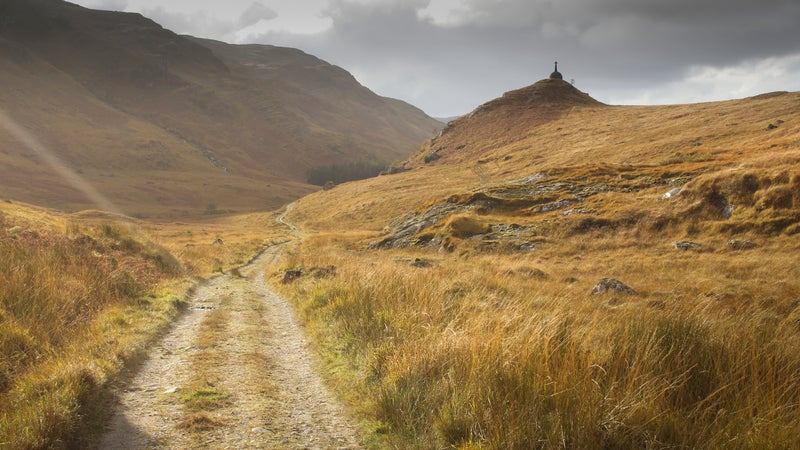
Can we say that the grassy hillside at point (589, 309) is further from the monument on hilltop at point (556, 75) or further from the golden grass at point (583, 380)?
the monument on hilltop at point (556, 75)

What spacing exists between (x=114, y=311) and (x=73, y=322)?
2037 millimetres

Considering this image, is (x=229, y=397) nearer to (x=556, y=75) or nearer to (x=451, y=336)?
(x=451, y=336)

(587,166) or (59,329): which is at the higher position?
(587,166)

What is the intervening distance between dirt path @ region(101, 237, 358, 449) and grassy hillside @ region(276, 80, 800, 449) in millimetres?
626

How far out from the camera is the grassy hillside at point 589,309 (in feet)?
13.8

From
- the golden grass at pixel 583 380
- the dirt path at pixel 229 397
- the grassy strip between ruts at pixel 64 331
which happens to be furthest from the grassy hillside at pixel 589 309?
the grassy strip between ruts at pixel 64 331

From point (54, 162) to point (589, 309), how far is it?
7730 inches

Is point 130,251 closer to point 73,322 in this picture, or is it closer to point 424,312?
point 73,322

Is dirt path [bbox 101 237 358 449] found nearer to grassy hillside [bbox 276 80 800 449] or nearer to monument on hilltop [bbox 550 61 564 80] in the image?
grassy hillside [bbox 276 80 800 449]

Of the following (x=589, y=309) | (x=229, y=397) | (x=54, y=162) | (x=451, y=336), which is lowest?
(x=229, y=397)

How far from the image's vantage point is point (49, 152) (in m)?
163

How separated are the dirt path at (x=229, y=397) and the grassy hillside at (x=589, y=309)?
24.6 inches

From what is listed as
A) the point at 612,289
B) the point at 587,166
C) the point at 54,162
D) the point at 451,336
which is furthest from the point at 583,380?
the point at 54,162

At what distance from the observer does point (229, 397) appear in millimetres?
6238
